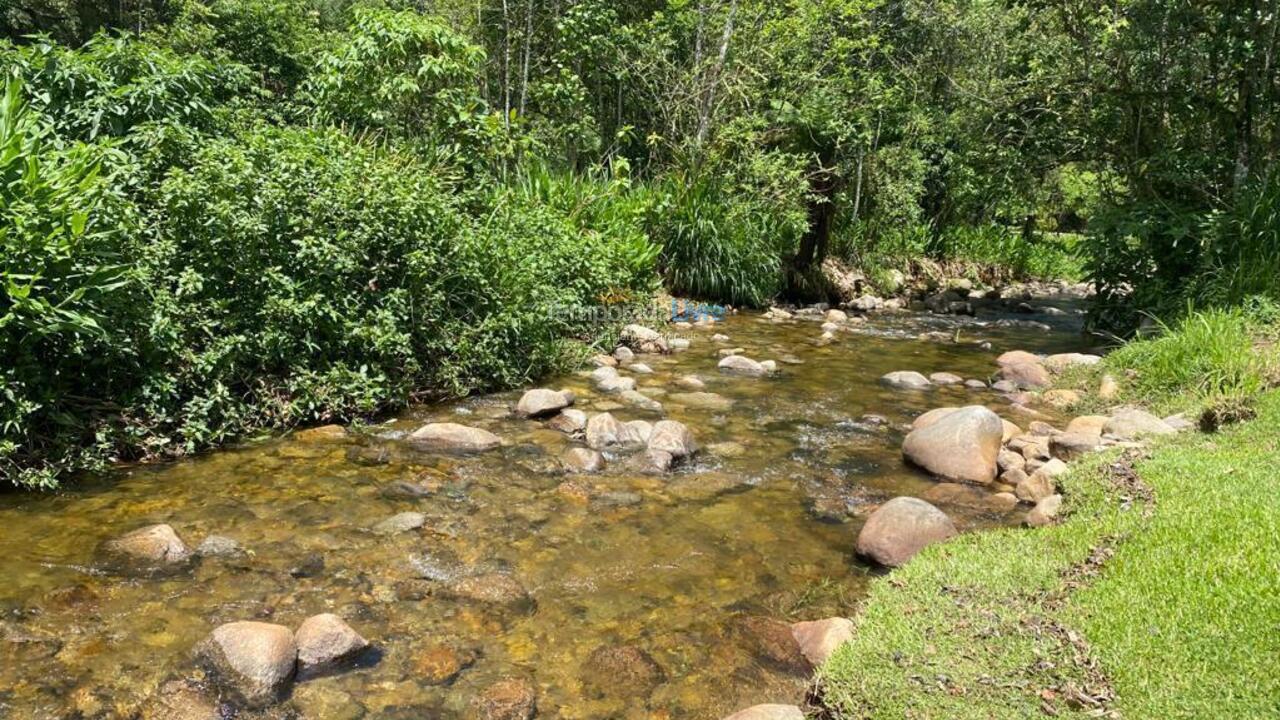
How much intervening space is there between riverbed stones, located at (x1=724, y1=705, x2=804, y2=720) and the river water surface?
0.22 m

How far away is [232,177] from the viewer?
6164 mm

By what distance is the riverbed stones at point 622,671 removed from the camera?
3619 millimetres

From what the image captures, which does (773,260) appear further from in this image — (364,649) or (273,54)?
(273,54)

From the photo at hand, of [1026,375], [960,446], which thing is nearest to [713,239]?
[1026,375]

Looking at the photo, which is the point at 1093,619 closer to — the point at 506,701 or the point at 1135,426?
the point at 506,701

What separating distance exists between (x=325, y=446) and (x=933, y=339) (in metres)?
10.0

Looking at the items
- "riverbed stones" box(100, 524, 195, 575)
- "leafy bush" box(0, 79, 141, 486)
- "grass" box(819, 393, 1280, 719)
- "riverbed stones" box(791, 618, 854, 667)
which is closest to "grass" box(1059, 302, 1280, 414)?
"grass" box(819, 393, 1280, 719)

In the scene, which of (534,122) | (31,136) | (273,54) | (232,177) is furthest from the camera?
(273,54)

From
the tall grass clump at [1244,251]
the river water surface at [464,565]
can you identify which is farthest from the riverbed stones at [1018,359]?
the river water surface at [464,565]

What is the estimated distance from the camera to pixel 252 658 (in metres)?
3.45

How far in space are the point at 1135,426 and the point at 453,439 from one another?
5.60 m

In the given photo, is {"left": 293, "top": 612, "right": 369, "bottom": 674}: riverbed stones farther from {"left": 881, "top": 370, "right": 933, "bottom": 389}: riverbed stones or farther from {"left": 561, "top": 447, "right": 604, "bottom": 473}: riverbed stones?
{"left": 881, "top": 370, "right": 933, "bottom": 389}: riverbed stones

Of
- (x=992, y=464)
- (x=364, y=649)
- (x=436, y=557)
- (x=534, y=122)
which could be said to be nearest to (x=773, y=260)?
(x=534, y=122)

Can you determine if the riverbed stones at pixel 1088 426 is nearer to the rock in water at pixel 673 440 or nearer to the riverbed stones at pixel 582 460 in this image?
the rock in water at pixel 673 440
